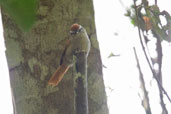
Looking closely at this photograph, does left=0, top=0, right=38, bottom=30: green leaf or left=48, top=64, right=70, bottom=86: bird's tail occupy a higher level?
left=0, top=0, right=38, bottom=30: green leaf

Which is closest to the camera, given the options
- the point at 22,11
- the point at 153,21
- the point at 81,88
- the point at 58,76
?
the point at 22,11

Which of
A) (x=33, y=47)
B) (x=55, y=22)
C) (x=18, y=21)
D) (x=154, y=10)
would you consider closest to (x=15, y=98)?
(x=33, y=47)

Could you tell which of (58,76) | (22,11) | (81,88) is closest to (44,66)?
(58,76)

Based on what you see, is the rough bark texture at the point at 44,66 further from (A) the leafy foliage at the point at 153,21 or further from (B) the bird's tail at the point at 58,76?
(A) the leafy foliage at the point at 153,21

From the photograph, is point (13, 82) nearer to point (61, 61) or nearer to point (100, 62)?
point (61, 61)

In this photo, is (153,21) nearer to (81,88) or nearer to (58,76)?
(58,76)

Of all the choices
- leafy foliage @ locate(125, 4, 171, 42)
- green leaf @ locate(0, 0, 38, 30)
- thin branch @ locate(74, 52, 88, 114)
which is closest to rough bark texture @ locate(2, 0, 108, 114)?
leafy foliage @ locate(125, 4, 171, 42)

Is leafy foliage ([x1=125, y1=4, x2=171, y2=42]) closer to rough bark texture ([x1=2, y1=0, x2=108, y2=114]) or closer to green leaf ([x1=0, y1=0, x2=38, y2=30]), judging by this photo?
rough bark texture ([x1=2, y1=0, x2=108, y2=114])
